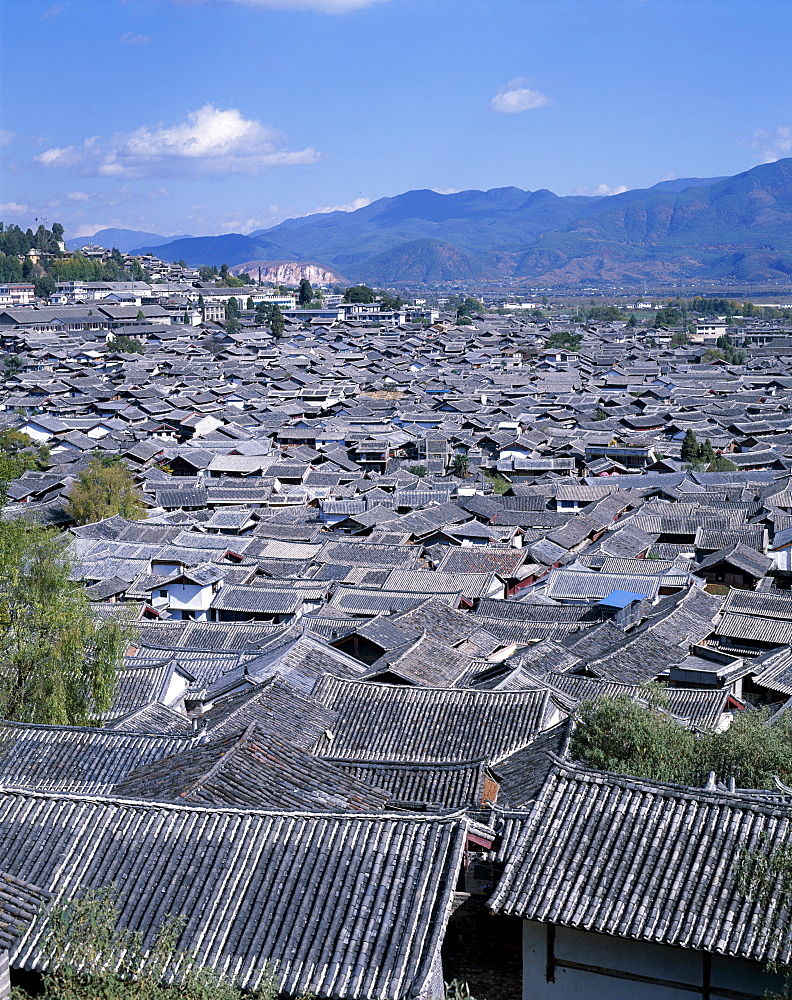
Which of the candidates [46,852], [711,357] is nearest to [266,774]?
[46,852]

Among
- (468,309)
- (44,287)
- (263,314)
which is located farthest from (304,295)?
(44,287)

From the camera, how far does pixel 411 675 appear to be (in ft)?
52.2

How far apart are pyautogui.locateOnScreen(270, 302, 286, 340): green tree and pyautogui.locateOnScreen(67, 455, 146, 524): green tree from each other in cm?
5625

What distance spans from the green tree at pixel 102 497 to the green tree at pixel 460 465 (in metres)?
15.4

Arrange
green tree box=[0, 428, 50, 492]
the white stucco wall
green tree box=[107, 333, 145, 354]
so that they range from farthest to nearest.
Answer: green tree box=[107, 333, 145, 354] → green tree box=[0, 428, 50, 492] → the white stucco wall

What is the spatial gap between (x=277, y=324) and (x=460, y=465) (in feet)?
160

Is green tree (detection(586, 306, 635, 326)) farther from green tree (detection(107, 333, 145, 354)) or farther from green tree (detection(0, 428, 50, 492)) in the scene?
green tree (detection(0, 428, 50, 492))

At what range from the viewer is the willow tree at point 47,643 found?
42.4 ft

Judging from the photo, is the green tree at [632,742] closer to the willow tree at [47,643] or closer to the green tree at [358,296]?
the willow tree at [47,643]

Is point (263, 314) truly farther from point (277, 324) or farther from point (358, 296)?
point (358, 296)

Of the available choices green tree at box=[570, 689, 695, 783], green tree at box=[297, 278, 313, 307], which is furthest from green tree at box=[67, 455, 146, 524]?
green tree at box=[297, 278, 313, 307]

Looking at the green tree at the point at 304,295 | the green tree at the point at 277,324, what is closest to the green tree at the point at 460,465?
the green tree at the point at 277,324

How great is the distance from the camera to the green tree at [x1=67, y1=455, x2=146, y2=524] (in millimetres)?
33812

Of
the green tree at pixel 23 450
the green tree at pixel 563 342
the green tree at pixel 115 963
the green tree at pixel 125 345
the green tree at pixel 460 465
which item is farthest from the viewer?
the green tree at pixel 563 342
